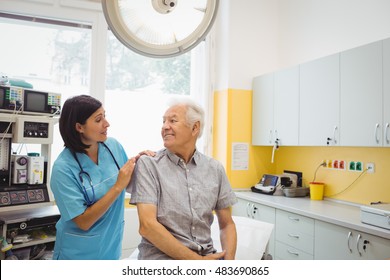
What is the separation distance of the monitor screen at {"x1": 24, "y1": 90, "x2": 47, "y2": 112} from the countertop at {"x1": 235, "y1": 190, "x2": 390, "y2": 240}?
2.18m

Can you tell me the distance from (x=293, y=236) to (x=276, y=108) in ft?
4.51

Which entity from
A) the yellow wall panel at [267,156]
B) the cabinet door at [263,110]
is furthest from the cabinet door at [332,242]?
the cabinet door at [263,110]

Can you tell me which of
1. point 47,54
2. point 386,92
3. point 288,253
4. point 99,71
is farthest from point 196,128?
point 47,54

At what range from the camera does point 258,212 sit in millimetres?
3387

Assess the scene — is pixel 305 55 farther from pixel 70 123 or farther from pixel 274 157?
pixel 70 123

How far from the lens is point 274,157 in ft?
13.7

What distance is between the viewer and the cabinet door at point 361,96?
2.54m

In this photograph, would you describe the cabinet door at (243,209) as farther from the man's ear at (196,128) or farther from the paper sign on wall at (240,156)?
the man's ear at (196,128)

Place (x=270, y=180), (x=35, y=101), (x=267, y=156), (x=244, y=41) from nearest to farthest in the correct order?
(x=35, y=101) → (x=270, y=180) → (x=244, y=41) → (x=267, y=156)

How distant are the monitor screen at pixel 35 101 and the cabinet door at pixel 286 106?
2299 millimetres

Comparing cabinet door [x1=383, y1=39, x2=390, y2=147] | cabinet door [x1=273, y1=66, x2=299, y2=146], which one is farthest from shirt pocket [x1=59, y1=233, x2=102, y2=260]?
cabinet door [x1=273, y1=66, x2=299, y2=146]

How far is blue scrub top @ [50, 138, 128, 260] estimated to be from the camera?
1602 millimetres

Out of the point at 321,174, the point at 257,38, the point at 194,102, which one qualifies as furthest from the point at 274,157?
the point at 194,102

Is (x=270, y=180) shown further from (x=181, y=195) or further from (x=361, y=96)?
(x=181, y=195)
